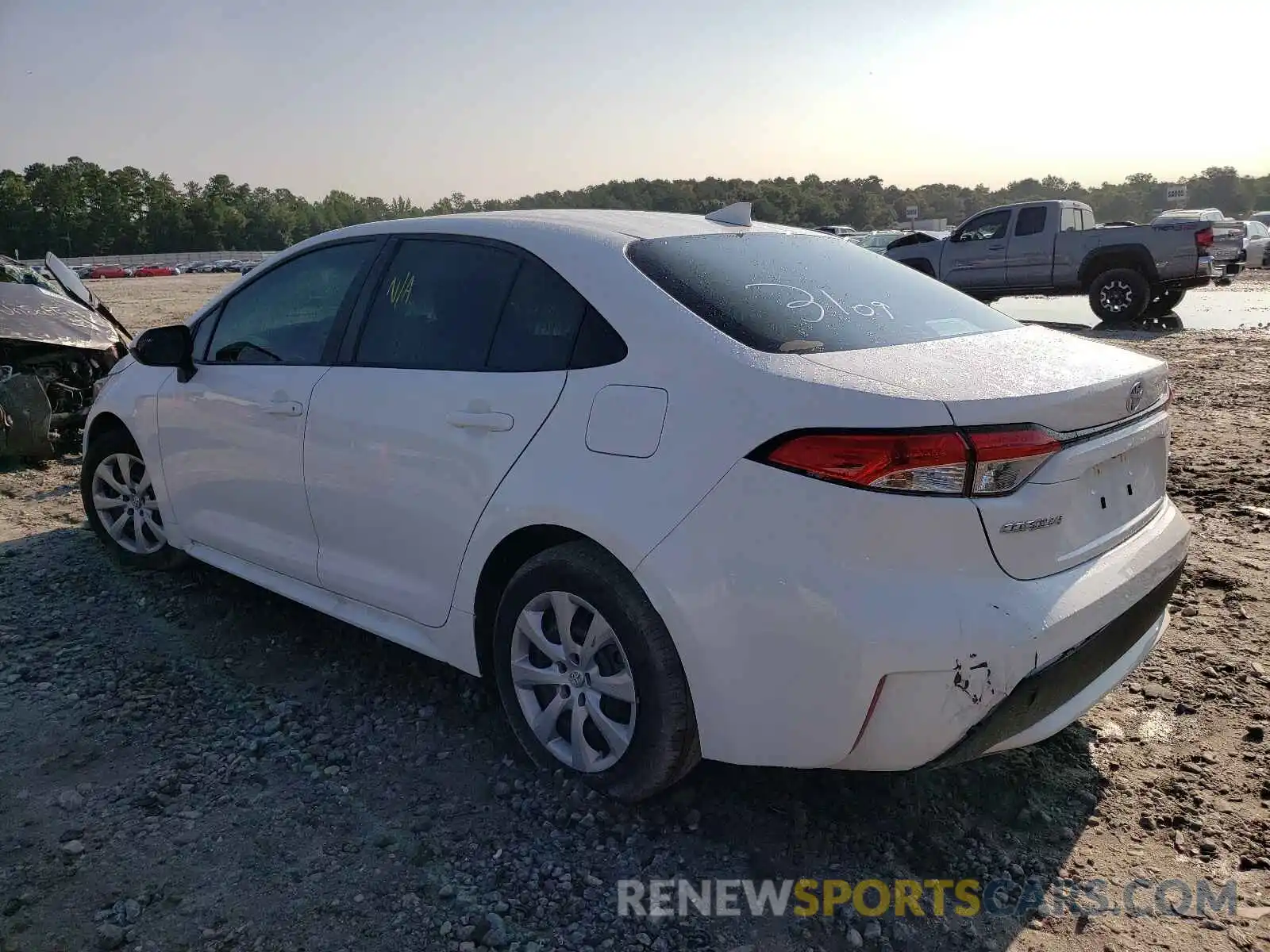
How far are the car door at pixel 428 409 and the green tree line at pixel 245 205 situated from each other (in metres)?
59.0

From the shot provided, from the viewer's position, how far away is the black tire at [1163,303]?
14852 millimetres

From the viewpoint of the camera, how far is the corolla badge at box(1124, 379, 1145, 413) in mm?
2521

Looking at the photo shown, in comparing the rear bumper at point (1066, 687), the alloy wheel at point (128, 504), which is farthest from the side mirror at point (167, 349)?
the rear bumper at point (1066, 687)

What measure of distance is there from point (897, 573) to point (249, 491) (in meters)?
2.62

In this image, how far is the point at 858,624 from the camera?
2148 millimetres

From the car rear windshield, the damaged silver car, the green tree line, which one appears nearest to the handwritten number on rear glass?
the car rear windshield

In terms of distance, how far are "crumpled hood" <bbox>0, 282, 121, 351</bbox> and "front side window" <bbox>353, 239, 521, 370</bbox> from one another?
4.98 metres

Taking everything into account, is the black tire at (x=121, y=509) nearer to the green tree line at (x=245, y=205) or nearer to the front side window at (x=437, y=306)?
the front side window at (x=437, y=306)

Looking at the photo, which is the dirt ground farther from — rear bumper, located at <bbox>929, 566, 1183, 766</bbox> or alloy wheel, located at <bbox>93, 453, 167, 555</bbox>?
alloy wheel, located at <bbox>93, 453, 167, 555</bbox>

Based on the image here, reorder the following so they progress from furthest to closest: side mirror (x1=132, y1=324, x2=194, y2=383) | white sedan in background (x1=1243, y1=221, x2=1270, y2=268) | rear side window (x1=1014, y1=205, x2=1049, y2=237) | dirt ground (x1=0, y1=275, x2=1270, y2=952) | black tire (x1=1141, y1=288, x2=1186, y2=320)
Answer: white sedan in background (x1=1243, y1=221, x2=1270, y2=268)
rear side window (x1=1014, y1=205, x2=1049, y2=237)
black tire (x1=1141, y1=288, x2=1186, y2=320)
side mirror (x1=132, y1=324, x2=194, y2=383)
dirt ground (x1=0, y1=275, x2=1270, y2=952)

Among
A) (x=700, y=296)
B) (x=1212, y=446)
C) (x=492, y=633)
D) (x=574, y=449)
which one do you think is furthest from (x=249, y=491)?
(x=1212, y=446)

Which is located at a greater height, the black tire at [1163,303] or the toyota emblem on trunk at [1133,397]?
the toyota emblem on trunk at [1133,397]

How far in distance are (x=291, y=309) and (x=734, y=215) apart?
1.75 meters

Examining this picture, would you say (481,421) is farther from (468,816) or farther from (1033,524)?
(1033,524)
